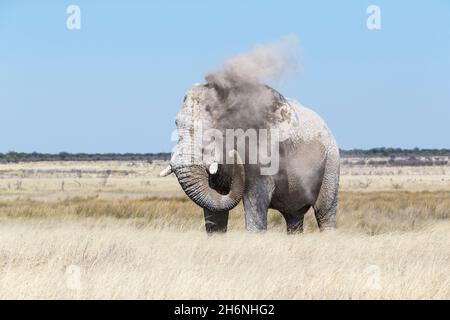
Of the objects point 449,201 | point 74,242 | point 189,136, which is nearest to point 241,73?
point 189,136

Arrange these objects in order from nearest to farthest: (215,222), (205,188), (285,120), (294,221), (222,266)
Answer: (222,266) → (205,188) → (215,222) → (285,120) → (294,221)

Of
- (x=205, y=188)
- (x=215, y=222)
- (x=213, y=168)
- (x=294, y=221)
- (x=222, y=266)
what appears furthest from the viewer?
(x=294, y=221)

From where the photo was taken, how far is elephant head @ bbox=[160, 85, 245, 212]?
1240 centimetres

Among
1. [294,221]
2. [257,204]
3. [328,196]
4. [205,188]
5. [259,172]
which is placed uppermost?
[259,172]

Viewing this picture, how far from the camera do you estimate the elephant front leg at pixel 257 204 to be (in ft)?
43.8

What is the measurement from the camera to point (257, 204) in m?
13.4

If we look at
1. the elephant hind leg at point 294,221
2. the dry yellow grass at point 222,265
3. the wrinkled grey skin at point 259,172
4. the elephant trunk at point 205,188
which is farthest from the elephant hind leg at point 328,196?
the elephant trunk at point 205,188

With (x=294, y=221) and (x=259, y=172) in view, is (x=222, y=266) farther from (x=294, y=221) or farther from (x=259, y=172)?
(x=294, y=221)

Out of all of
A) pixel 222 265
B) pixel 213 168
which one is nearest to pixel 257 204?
pixel 213 168

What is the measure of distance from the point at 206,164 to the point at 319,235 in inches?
107

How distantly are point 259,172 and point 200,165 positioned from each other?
1302mm

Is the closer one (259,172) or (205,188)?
(205,188)

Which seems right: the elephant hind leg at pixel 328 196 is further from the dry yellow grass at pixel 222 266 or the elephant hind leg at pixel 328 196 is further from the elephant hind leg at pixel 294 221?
the dry yellow grass at pixel 222 266

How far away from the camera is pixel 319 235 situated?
14.2 meters
